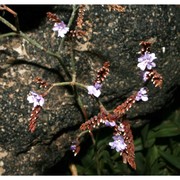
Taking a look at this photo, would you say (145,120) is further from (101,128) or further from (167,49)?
(167,49)

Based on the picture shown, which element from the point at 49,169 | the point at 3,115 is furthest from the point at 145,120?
the point at 3,115

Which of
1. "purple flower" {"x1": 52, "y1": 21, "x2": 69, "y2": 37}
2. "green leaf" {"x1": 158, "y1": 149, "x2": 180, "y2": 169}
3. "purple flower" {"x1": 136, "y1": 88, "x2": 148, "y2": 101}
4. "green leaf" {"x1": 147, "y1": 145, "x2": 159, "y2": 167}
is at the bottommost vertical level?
"purple flower" {"x1": 136, "y1": 88, "x2": 148, "y2": 101}

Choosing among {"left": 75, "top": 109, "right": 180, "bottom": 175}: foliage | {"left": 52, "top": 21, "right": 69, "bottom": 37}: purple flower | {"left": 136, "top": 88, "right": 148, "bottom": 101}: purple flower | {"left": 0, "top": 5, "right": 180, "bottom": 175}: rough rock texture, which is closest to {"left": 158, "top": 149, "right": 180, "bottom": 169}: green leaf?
{"left": 75, "top": 109, "right": 180, "bottom": 175}: foliage

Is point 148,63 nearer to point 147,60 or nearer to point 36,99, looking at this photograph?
point 147,60

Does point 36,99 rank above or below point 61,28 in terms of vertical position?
below

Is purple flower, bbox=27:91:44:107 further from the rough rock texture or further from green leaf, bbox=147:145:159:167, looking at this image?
green leaf, bbox=147:145:159:167

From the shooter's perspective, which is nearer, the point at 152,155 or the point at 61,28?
the point at 61,28

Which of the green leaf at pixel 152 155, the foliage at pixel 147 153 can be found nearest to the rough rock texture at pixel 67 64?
the foliage at pixel 147 153

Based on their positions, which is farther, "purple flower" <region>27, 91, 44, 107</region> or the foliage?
the foliage

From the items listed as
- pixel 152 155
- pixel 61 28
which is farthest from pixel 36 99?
pixel 152 155
